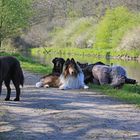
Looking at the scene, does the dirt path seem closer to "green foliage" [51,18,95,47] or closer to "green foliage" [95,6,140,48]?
"green foliage" [95,6,140,48]

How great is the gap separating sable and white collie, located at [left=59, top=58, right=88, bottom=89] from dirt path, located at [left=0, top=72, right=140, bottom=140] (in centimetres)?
117

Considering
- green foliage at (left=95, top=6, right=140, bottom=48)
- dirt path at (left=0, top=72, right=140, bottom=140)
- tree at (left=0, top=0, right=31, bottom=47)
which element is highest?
green foliage at (left=95, top=6, right=140, bottom=48)

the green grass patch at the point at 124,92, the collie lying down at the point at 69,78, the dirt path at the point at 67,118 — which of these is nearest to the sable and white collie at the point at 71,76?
the collie lying down at the point at 69,78

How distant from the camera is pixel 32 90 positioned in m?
16.0

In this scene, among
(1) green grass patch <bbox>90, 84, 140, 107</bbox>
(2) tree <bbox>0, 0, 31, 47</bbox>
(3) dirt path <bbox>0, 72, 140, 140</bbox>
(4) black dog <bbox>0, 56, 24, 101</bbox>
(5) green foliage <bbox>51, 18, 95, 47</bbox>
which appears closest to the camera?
(3) dirt path <bbox>0, 72, 140, 140</bbox>

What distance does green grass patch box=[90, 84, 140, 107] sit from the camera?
13.9 meters

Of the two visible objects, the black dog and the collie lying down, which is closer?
the black dog

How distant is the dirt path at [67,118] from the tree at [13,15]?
2691 cm

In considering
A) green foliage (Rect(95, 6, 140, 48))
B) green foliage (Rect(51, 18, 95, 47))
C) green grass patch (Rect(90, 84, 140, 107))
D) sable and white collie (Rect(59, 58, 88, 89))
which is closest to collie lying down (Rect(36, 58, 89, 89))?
sable and white collie (Rect(59, 58, 88, 89))

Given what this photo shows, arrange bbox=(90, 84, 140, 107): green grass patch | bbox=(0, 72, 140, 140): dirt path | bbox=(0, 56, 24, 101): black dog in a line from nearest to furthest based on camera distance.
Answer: bbox=(0, 72, 140, 140): dirt path, bbox=(0, 56, 24, 101): black dog, bbox=(90, 84, 140, 107): green grass patch

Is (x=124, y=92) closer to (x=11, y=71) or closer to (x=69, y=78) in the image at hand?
(x=69, y=78)

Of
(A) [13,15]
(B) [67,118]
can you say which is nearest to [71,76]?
(B) [67,118]

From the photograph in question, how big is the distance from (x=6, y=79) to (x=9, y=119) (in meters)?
3.12

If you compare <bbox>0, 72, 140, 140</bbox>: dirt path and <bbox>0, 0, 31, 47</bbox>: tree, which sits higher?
<bbox>0, 0, 31, 47</bbox>: tree
